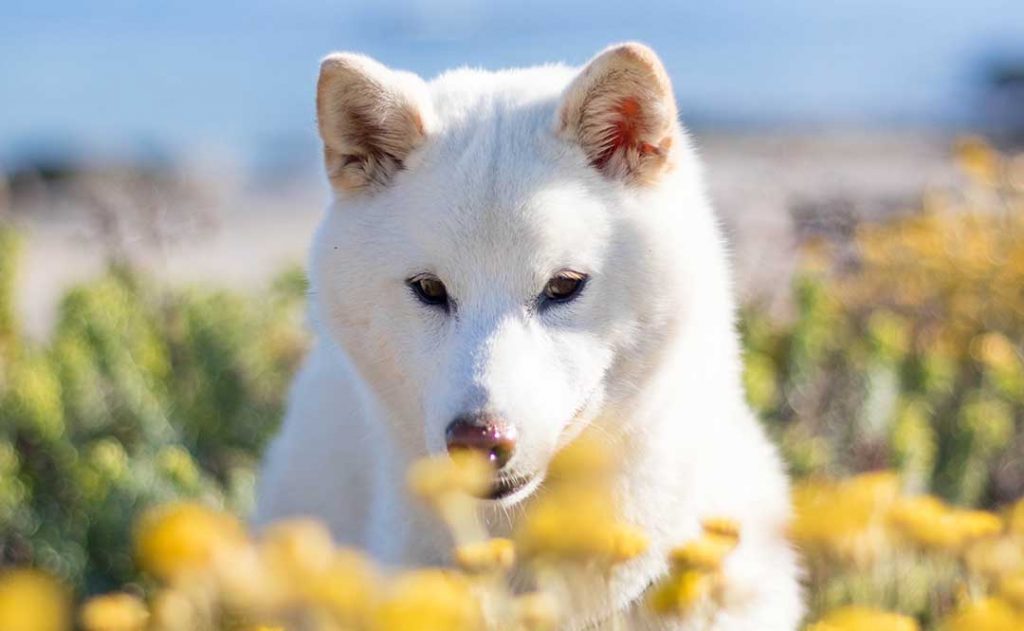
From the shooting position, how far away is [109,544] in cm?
342

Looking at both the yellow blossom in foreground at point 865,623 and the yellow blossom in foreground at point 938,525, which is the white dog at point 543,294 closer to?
the yellow blossom in foreground at point 938,525

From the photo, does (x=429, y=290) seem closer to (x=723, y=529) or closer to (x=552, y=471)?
(x=552, y=471)

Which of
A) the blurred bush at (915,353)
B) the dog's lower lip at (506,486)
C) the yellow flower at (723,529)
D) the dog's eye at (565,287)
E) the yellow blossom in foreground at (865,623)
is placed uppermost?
the dog's eye at (565,287)

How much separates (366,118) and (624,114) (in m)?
0.53

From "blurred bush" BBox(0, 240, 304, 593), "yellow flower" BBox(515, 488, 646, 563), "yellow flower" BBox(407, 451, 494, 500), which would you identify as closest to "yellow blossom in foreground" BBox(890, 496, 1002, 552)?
"yellow flower" BBox(515, 488, 646, 563)

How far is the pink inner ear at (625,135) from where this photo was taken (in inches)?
97.1

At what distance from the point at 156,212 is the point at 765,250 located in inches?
102

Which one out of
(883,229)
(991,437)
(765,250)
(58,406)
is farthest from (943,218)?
(58,406)

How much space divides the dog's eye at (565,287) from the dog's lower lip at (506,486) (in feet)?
1.16

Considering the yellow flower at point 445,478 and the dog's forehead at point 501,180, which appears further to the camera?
the dog's forehead at point 501,180

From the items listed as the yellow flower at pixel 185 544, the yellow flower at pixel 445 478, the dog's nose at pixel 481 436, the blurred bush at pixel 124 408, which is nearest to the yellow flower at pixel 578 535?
the yellow flower at pixel 445 478

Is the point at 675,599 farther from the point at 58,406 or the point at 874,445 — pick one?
the point at 58,406

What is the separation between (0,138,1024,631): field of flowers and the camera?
67.9 inches

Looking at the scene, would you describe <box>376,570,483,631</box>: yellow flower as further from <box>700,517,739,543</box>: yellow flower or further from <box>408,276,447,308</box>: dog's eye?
<box>408,276,447,308</box>: dog's eye
